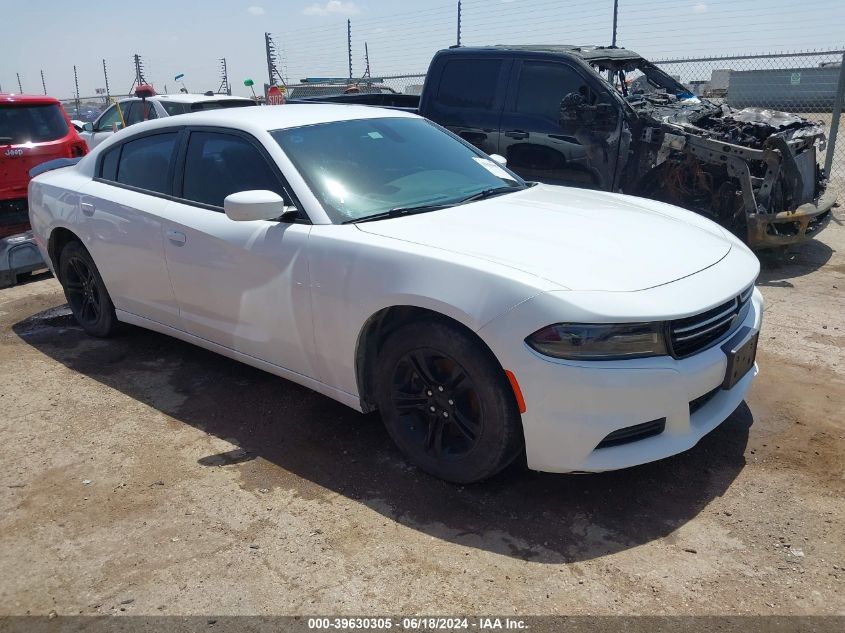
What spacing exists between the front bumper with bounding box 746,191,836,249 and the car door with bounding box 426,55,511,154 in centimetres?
252

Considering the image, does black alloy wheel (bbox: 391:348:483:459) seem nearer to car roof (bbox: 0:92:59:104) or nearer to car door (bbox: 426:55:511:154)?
car door (bbox: 426:55:511:154)

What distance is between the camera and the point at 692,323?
110 inches

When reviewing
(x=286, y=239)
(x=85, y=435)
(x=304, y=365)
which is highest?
(x=286, y=239)

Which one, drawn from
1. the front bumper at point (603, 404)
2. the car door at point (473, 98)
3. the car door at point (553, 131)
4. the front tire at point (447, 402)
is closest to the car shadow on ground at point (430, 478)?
the front tire at point (447, 402)

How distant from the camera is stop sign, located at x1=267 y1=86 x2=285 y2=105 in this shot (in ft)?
45.8

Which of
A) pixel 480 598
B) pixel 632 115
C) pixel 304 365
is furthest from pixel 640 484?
pixel 632 115

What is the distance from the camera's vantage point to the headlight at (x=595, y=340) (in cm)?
264

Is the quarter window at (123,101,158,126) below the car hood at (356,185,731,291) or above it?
above

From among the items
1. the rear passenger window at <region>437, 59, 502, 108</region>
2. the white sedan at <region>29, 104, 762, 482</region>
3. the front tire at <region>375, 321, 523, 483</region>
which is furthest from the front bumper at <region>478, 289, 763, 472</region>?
the rear passenger window at <region>437, 59, 502, 108</region>

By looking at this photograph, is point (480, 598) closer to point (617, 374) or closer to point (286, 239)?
point (617, 374)

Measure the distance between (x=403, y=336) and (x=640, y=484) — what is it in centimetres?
124

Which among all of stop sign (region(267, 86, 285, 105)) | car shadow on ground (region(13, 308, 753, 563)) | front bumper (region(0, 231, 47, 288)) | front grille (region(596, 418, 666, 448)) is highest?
stop sign (region(267, 86, 285, 105))

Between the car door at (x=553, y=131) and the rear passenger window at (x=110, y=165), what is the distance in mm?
3687

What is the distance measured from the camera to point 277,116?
4.02 meters
